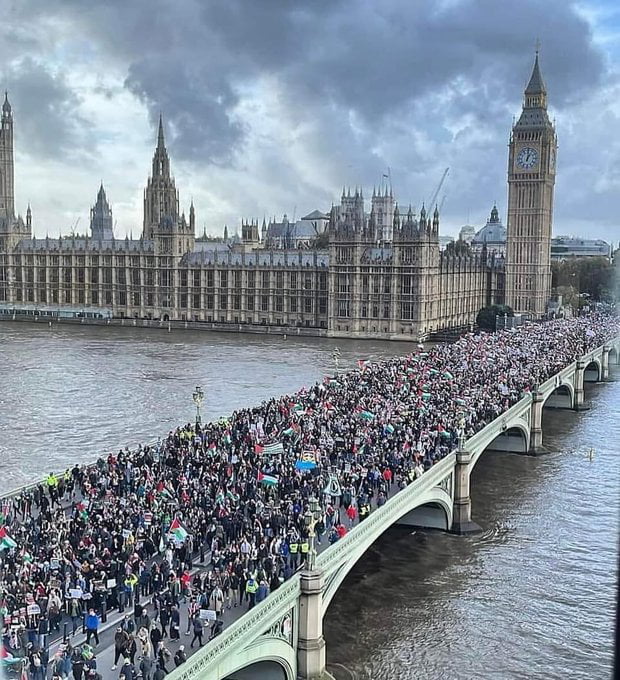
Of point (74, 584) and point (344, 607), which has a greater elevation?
point (74, 584)

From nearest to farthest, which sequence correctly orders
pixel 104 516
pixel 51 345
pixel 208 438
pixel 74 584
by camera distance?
pixel 74 584, pixel 104 516, pixel 208 438, pixel 51 345

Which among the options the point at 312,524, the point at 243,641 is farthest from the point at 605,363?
the point at 243,641

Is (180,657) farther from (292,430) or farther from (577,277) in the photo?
(577,277)

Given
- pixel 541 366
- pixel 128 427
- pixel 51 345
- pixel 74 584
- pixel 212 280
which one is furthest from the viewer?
pixel 212 280

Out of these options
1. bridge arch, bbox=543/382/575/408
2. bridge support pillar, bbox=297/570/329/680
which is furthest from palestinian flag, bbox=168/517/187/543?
bridge arch, bbox=543/382/575/408

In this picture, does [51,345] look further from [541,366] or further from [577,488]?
[577,488]

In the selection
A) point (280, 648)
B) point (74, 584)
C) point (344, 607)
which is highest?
point (74, 584)

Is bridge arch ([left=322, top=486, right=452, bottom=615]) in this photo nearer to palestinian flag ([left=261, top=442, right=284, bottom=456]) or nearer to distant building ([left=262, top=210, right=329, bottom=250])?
palestinian flag ([left=261, top=442, right=284, bottom=456])

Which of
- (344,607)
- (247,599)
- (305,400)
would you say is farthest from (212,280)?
(247,599)
